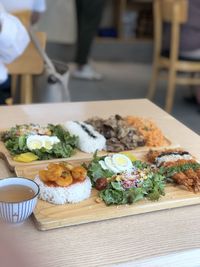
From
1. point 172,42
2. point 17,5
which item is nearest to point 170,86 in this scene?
point 172,42

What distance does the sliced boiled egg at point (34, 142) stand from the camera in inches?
42.4

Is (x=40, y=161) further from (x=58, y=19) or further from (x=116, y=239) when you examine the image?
(x=58, y=19)

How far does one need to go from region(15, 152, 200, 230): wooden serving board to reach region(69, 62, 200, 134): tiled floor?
6.40 feet

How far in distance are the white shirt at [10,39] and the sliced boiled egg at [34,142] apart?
2.32 feet

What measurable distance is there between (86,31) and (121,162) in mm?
2936

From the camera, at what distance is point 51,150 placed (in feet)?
3.53

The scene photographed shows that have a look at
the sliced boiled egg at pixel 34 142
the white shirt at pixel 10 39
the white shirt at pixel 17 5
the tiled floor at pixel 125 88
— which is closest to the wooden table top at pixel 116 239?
the sliced boiled egg at pixel 34 142

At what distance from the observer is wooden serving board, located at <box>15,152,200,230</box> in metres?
0.82

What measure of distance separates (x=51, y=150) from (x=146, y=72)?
3.18 m

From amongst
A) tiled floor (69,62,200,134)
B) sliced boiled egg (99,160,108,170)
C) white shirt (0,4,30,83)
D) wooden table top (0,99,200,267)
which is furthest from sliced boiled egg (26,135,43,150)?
tiled floor (69,62,200,134)

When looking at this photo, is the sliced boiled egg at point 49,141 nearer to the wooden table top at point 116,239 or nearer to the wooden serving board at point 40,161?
the wooden serving board at point 40,161

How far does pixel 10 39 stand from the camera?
171 centimetres

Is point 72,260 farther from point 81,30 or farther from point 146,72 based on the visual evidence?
point 146,72

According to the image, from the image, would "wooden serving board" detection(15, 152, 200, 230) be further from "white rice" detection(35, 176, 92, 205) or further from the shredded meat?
the shredded meat
